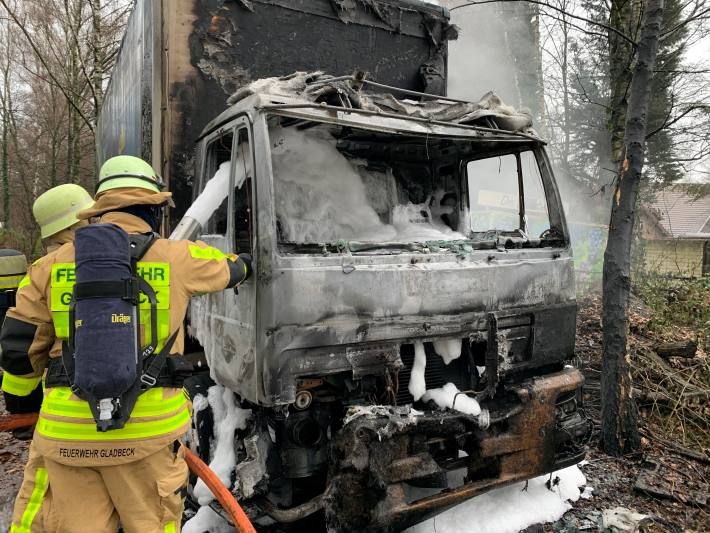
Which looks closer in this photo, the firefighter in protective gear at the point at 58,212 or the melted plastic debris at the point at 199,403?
the firefighter in protective gear at the point at 58,212

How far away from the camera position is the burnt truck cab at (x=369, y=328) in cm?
264

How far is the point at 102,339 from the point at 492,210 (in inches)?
480

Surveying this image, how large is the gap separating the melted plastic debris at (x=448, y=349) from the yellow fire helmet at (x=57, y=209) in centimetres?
210

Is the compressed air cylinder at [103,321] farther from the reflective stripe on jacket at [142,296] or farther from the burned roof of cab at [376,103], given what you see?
the burned roof of cab at [376,103]

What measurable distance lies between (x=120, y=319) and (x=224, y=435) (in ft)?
4.83

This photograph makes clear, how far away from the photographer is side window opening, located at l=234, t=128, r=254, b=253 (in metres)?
3.01

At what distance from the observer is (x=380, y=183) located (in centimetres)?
396

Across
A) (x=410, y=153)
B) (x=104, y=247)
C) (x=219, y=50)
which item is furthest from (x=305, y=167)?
(x=104, y=247)

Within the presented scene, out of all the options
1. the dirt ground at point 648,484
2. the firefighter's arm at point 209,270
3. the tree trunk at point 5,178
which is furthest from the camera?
the tree trunk at point 5,178

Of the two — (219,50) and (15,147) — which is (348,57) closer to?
(219,50)

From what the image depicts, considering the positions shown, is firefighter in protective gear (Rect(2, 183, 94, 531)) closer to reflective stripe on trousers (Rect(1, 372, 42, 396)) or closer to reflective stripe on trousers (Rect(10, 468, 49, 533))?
reflective stripe on trousers (Rect(1, 372, 42, 396))

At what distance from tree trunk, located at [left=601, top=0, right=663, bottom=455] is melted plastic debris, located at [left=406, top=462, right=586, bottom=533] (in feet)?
→ 2.06

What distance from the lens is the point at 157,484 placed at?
2102 mm

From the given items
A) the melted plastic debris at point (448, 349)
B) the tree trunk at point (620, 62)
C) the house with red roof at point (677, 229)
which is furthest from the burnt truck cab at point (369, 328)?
the house with red roof at point (677, 229)
